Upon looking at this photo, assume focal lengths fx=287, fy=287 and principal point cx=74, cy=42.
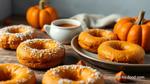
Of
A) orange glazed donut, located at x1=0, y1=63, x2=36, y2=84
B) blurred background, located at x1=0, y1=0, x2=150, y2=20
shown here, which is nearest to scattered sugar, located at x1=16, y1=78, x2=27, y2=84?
orange glazed donut, located at x1=0, y1=63, x2=36, y2=84

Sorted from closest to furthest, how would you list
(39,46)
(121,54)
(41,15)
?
(121,54) < (39,46) < (41,15)

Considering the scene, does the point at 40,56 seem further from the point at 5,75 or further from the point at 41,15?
the point at 41,15

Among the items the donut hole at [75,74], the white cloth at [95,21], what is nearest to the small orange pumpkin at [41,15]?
the white cloth at [95,21]

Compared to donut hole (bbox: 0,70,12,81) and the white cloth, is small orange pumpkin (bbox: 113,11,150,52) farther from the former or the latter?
donut hole (bbox: 0,70,12,81)

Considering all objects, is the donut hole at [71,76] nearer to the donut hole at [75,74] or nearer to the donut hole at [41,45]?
the donut hole at [75,74]

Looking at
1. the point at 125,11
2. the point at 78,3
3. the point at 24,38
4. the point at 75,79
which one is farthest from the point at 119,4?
the point at 75,79

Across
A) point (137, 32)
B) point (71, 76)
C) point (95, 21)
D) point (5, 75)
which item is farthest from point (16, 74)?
point (95, 21)
